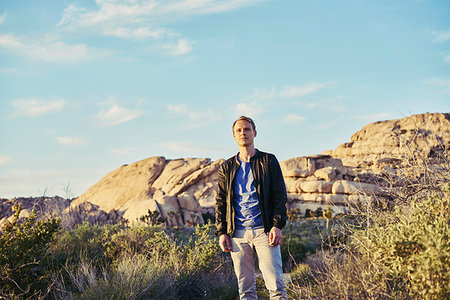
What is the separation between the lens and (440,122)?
48.1 m

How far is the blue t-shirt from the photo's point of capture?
397 cm

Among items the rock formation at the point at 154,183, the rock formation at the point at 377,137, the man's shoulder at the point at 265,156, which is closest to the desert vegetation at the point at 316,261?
the man's shoulder at the point at 265,156

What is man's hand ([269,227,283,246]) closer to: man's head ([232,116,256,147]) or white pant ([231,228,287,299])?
white pant ([231,228,287,299])

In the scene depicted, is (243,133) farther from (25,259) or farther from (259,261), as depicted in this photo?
(25,259)

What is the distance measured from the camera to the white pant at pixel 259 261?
12.6 feet

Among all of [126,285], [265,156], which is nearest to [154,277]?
[126,285]

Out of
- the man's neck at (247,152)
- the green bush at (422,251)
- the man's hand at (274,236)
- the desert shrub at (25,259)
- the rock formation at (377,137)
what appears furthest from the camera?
Answer: the rock formation at (377,137)

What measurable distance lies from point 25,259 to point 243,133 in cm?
417

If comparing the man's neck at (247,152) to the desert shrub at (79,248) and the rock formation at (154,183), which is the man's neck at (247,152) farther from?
the rock formation at (154,183)

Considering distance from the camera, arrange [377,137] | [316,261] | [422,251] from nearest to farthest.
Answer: [422,251]
[316,261]
[377,137]

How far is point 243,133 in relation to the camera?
165 inches

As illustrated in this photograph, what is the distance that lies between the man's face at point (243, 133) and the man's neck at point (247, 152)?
0.05 m

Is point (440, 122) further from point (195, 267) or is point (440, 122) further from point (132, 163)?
point (195, 267)

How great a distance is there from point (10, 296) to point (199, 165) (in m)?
40.7
